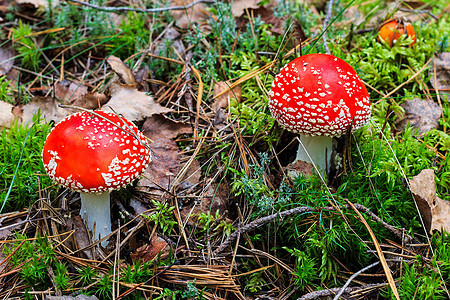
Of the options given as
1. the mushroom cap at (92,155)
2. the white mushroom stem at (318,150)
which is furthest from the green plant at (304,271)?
the mushroom cap at (92,155)

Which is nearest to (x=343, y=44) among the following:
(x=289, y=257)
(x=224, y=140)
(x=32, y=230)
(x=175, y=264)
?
(x=224, y=140)

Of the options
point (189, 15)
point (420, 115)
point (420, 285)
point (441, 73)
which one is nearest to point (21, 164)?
point (189, 15)

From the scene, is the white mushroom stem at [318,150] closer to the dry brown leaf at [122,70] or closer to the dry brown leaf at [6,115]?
the dry brown leaf at [122,70]

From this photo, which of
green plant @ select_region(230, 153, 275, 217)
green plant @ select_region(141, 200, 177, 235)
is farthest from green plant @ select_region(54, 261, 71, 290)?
green plant @ select_region(230, 153, 275, 217)

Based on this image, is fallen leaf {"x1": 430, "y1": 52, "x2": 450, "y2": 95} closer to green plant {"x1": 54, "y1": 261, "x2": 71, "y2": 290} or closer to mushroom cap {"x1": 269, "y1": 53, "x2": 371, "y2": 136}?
mushroom cap {"x1": 269, "y1": 53, "x2": 371, "y2": 136}

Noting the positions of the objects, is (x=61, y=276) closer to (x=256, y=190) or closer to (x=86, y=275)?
(x=86, y=275)

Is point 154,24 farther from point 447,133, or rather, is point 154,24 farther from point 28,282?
point 447,133

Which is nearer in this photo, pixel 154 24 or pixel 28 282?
pixel 28 282
